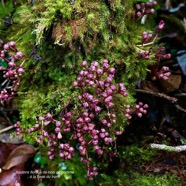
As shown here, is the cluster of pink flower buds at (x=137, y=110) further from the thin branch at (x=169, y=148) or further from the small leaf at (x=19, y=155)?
the small leaf at (x=19, y=155)

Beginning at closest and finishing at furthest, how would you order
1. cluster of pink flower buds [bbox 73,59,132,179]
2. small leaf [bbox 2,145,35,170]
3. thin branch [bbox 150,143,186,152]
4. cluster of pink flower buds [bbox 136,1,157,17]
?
1. cluster of pink flower buds [bbox 73,59,132,179]
2. thin branch [bbox 150,143,186,152]
3. cluster of pink flower buds [bbox 136,1,157,17]
4. small leaf [bbox 2,145,35,170]

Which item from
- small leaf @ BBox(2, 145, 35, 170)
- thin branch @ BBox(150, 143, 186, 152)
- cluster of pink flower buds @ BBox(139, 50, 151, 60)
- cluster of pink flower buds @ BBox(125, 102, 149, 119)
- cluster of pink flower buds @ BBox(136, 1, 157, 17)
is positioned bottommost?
small leaf @ BBox(2, 145, 35, 170)

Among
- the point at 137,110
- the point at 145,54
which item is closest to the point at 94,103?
the point at 137,110

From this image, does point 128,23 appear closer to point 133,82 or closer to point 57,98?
point 133,82

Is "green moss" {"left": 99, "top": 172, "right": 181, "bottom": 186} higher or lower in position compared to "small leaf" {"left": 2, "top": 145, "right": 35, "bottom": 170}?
higher

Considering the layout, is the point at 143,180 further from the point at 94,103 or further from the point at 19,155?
the point at 19,155

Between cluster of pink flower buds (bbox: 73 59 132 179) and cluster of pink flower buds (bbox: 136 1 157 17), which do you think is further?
cluster of pink flower buds (bbox: 136 1 157 17)

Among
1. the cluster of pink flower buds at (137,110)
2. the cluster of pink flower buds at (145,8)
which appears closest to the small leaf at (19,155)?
the cluster of pink flower buds at (137,110)

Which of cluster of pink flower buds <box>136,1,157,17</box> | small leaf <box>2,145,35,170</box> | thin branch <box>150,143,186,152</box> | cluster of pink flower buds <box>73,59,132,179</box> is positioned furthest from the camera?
small leaf <box>2,145,35,170</box>

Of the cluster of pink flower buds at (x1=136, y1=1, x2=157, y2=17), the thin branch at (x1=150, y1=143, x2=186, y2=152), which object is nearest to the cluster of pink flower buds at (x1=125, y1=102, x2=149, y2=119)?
the thin branch at (x1=150, y1=143, x2=186, y2=152)

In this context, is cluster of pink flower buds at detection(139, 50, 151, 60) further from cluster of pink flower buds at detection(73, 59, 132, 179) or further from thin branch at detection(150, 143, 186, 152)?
thin branch at detection(150, 143, 186, 152)

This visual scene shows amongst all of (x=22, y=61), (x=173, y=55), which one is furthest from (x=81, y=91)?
(x=173, y=55)
